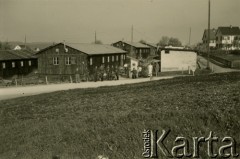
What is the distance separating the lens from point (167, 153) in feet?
26.4

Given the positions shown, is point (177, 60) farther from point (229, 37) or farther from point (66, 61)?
point (229, 37)

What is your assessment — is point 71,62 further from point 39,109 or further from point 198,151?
point 198,151

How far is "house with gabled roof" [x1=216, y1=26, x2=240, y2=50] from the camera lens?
368 ft

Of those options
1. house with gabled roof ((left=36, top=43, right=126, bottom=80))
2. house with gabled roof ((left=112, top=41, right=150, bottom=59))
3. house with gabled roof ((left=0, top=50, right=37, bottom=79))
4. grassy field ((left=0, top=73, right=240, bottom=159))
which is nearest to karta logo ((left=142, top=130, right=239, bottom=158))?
grassy field ((left=0, top=73, right=240, bottom=159))

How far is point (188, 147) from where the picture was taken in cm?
811

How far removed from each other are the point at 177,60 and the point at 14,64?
1013 inches

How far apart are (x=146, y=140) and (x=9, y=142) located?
582 centimetres

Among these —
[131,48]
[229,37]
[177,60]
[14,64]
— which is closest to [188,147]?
[177,60]

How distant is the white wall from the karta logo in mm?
41407

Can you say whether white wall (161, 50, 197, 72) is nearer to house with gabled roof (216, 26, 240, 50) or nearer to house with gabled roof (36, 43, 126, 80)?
house with gabled roof (36, 43, 126, 80)

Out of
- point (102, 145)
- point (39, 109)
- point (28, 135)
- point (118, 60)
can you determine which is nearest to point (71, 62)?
point (118, 60)

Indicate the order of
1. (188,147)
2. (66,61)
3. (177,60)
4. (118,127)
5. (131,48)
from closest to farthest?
(188,147) → (118,127) → (66,61) → (177,60) → (131,48)

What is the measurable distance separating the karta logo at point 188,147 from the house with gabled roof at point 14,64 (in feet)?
139

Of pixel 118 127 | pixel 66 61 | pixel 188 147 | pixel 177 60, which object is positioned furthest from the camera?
pixel 177 60
